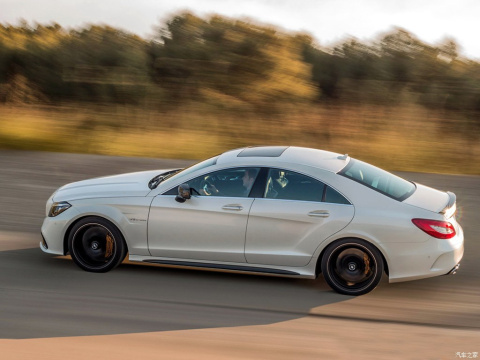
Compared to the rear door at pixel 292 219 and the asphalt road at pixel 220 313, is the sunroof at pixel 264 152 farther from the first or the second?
the asphalt road at pixel 220 313

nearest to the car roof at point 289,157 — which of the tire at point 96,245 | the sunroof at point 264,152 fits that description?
the sunroof at point 264,152

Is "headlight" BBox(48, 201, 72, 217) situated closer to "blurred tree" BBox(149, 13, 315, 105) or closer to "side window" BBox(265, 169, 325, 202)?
"side window" BBox(265, 169, 325, 202)

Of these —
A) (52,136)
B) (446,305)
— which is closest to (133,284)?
(446,305)

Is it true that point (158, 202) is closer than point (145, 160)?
Yes

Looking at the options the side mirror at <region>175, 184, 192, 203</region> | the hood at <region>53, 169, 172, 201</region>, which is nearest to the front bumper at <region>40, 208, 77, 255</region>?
the hood at <region>53, 169, 172, 201</region>

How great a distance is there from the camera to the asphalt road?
612 centimetres

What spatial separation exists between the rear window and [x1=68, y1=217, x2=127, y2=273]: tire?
2.49 m

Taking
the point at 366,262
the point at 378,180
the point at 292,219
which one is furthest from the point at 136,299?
the point at 378,180

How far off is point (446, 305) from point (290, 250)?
1.62 metres

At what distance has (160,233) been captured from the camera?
770 centimetres

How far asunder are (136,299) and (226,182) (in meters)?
1.52

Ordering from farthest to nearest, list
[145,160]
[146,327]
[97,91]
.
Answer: [97,91] < [145,160] < [146,327]

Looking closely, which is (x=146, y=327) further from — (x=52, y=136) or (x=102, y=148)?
(x=52, y=136)

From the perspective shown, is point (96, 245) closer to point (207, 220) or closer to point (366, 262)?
point (207, 220)
